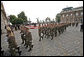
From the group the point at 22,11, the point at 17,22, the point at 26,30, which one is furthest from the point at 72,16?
the point at 26,30

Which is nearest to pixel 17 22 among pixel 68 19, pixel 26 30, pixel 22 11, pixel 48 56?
pixel 22 11

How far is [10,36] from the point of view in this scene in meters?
9.27

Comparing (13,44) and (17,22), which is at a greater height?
(13,44)

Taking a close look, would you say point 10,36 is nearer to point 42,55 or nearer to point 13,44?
point 13,44

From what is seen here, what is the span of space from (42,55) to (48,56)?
525 millimetres

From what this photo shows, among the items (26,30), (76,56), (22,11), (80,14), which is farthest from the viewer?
(22,11)

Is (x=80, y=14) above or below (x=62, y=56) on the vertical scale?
below

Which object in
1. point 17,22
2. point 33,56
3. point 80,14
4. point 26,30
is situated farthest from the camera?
point 80,14

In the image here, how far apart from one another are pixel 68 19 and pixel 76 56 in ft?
201

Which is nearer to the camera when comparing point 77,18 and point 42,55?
point 42,55

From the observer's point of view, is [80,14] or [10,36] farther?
[80,14]

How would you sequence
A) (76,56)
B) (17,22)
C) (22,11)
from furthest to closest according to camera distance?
(22,11) < (17,22) < (76,56)

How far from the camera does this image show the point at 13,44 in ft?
30.6

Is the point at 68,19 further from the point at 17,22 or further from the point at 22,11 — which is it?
the point at 17,22
